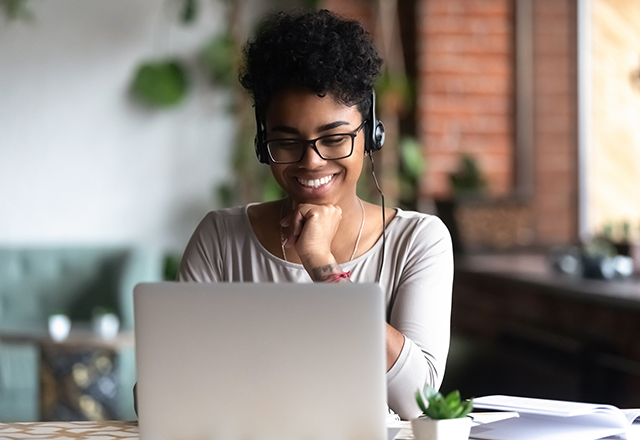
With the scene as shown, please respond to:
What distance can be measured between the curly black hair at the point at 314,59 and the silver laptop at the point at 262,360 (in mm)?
587

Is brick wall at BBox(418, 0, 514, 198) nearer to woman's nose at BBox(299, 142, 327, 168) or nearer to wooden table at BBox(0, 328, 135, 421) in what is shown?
wooden table at BBox(0, 328, 135, 421)

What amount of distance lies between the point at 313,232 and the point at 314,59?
31 cm

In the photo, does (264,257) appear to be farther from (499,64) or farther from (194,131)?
(194,131)

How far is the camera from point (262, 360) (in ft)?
3.28

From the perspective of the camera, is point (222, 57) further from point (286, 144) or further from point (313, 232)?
point (313, 232)

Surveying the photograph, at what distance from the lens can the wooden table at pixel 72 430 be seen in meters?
1.25

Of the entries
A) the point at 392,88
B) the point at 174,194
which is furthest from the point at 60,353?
the point at 392,88

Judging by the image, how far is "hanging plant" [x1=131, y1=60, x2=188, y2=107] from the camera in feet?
15.1

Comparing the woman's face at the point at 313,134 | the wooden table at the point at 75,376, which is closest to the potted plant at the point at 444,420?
the woman's face at the point at 313,134

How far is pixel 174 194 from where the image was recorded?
4.79 metres

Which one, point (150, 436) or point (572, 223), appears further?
point (572, 223)

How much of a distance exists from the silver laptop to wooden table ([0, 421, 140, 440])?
26 cm

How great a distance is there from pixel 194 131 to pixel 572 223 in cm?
221

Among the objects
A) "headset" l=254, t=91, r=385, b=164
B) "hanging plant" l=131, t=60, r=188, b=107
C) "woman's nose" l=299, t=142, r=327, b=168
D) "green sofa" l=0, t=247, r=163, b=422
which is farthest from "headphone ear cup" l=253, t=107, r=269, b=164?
"hanging plant" l=131, t=60, r=188, b=107
